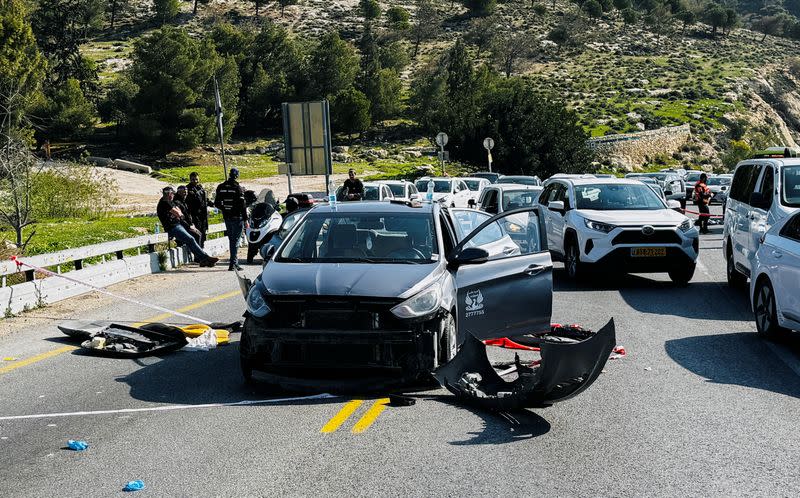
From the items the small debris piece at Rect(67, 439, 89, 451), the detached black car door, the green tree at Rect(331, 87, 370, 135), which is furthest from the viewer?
the green tree at Rect(331, 87, 370, 135)

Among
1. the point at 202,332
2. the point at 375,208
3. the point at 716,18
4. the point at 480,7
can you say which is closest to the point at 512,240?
the point at 375,208

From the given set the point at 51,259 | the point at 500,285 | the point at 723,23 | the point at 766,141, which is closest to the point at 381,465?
the point at 500,285

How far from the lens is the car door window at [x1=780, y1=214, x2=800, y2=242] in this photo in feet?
33.1

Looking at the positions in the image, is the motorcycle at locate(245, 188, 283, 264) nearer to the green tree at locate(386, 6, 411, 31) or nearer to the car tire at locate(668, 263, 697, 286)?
the car tire at locate(668, 263, 697, 286)

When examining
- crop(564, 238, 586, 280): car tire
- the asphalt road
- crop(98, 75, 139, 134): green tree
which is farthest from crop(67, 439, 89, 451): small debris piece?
crop(98, 75, 139, 134): green tree

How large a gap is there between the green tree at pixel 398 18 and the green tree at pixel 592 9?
3310 centimetres

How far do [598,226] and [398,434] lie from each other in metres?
9.69

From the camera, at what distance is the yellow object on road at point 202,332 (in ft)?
33.9

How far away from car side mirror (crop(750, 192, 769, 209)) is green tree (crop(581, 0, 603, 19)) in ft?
567

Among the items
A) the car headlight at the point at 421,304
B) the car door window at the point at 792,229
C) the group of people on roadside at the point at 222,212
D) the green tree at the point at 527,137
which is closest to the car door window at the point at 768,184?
the car door window at the point at 792,229

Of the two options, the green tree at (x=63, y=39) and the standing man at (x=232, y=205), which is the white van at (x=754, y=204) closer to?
the standing man at (x=232, y=205)

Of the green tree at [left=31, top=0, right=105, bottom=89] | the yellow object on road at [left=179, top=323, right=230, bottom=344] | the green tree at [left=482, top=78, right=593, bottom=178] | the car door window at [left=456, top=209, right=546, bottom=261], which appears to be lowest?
the green tree at [left=482, top=78, right=593, bottom=178]

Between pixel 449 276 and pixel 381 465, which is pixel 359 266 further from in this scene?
pixel 381 465

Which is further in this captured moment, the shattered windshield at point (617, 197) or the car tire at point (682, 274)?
the shattered windshield at point (617, 197)
